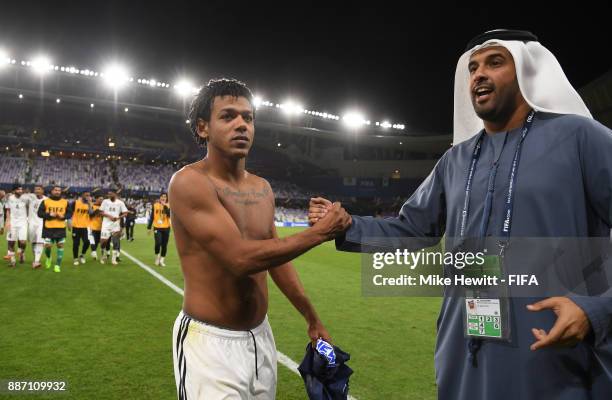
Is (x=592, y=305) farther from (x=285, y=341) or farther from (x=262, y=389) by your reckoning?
(x=285, y=341)

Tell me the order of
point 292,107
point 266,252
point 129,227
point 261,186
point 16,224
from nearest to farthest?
point 266,252 < point 261,186 < point 16,224 < point 129,227 < point 292,107

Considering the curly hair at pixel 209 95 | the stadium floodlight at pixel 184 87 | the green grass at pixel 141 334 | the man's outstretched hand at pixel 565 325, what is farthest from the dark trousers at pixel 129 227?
the stadium floodlight at pixel 184 87

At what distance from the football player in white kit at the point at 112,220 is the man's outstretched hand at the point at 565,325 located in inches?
518

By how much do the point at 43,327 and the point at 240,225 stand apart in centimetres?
545

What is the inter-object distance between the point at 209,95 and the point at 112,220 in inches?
465

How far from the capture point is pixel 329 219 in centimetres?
230

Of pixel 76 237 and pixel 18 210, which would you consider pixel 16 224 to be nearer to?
pixel 18 210

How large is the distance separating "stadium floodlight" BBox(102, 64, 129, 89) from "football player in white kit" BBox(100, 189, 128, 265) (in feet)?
118

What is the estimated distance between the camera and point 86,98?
1866 inches

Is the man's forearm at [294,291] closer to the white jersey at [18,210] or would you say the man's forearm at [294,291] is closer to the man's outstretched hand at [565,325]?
the man's outstretched hand at [565,325]

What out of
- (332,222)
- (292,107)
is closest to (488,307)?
(332,222)

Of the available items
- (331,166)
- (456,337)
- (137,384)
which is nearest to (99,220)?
(137,384)

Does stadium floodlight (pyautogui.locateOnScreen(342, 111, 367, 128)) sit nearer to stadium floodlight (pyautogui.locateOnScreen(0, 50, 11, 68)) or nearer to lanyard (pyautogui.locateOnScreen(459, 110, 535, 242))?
stadium floodlight (pyautogui.locateOnScreen(0, 50, 11, 68))

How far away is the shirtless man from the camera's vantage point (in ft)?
7.48
